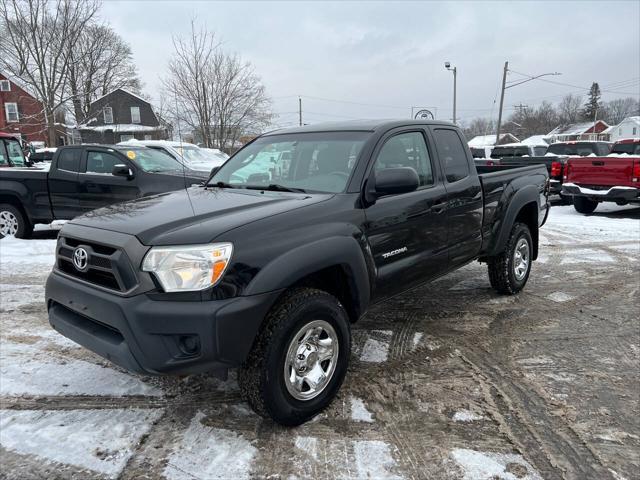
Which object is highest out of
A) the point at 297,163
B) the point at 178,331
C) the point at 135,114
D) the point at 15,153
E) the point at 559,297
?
the point at 135,114

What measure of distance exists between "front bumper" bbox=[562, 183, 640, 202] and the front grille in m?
11.0

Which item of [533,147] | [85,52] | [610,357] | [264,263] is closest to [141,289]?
[264,263]

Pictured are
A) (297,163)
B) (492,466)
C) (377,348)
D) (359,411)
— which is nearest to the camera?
(492,466)

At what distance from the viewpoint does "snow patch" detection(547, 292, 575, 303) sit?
530 cm

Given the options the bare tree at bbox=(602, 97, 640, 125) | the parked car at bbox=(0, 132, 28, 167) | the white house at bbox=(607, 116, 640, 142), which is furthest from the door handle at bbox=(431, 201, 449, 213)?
the bare tree at bbox=(602, 97, 640, 125)

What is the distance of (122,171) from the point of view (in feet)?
25.4

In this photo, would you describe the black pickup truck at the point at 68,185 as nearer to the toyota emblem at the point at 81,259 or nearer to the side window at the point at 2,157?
the side window at the point at 2,157

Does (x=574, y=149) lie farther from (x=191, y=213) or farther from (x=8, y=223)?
(x=191, y=213)

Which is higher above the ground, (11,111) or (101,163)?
(11,111)

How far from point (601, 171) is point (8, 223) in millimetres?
12307

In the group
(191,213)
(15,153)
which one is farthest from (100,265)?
(15,153)

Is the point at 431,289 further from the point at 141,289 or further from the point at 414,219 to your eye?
the point at 141,289

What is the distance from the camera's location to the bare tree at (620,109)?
107581mm

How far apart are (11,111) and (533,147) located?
46.6 meters
